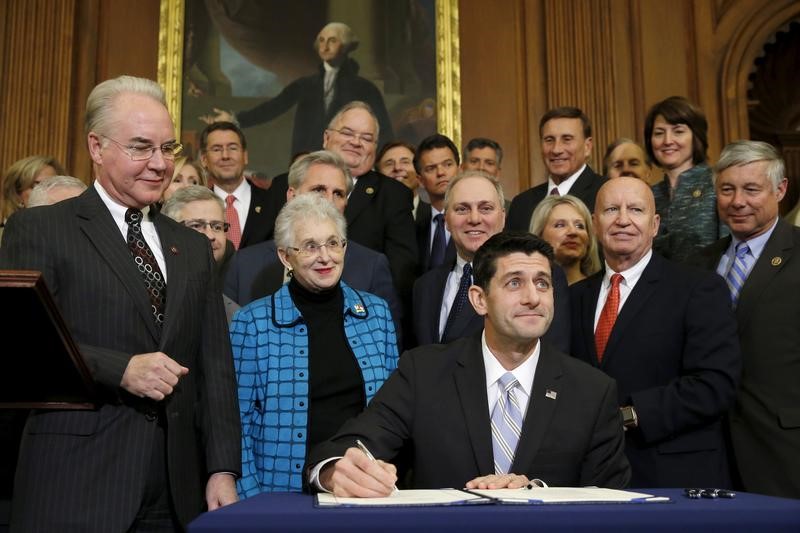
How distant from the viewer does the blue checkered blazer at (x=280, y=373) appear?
323 cm

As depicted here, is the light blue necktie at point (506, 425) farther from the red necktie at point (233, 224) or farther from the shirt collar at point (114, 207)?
the red necktie at point (233, 224)

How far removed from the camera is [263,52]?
802cm

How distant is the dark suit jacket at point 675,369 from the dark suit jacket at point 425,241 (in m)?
1.20

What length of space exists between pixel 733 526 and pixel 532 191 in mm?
3567

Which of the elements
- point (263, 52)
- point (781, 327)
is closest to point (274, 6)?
point (263, 52)

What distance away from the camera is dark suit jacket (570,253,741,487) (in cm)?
341

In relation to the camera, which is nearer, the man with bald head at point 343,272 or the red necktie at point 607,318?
the red necktie at point 607,318

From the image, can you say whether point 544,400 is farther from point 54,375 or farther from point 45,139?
point 45,139

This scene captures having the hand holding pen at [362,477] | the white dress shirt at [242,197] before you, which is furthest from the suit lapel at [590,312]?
the white dress shirt at [242,197]

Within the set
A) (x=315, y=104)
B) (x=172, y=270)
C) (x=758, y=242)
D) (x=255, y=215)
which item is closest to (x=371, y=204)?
(x=255, y=215)

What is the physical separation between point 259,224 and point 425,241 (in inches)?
36.1

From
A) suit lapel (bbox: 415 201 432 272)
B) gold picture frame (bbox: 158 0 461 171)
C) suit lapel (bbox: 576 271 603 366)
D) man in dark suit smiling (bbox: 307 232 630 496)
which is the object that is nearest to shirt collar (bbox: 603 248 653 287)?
suit lapel (bbox: 576 271 603 366)

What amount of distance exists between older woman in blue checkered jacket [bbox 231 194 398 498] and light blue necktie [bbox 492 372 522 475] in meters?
0.63

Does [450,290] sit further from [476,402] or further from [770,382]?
[770,382]
